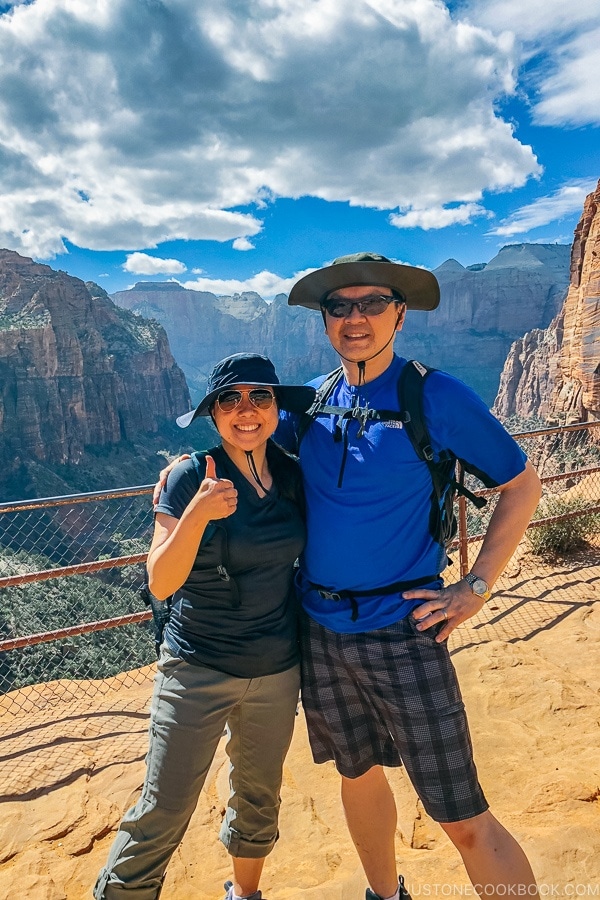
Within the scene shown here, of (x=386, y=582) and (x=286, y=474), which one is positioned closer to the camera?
(x=386, y=582)

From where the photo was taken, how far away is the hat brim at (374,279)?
180cm

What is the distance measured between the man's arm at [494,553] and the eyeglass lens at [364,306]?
683 millimetres

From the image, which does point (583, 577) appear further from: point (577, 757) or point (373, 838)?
point (373, 838)

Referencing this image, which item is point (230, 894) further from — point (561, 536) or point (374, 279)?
point (561, 536)

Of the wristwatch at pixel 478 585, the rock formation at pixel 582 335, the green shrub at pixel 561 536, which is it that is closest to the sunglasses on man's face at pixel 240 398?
the wristwatch at pixel 478 585

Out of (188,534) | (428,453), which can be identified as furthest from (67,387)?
(428,453)

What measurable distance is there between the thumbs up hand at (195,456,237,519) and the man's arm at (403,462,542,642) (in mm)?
598

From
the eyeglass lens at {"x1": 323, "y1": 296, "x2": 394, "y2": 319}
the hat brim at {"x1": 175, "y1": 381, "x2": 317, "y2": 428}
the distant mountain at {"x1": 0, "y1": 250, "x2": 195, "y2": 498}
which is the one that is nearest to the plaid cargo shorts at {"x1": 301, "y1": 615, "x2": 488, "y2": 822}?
the hat brim at {"x1": 175, "y1": 381, "x2": 317, "y2": 428}

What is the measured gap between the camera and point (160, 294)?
602 feet

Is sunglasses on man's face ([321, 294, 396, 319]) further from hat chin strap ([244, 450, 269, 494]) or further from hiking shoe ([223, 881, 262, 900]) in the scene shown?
hiking shoe ([223, 881, 262, 900])

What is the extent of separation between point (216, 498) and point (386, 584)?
595 millimetres

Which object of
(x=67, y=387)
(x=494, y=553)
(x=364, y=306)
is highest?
(x=67, y=387)

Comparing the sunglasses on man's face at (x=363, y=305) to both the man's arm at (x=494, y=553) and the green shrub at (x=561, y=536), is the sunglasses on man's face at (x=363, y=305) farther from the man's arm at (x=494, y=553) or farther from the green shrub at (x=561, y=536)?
the green shrub at (x=561, y=536)

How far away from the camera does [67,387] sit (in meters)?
60.1
